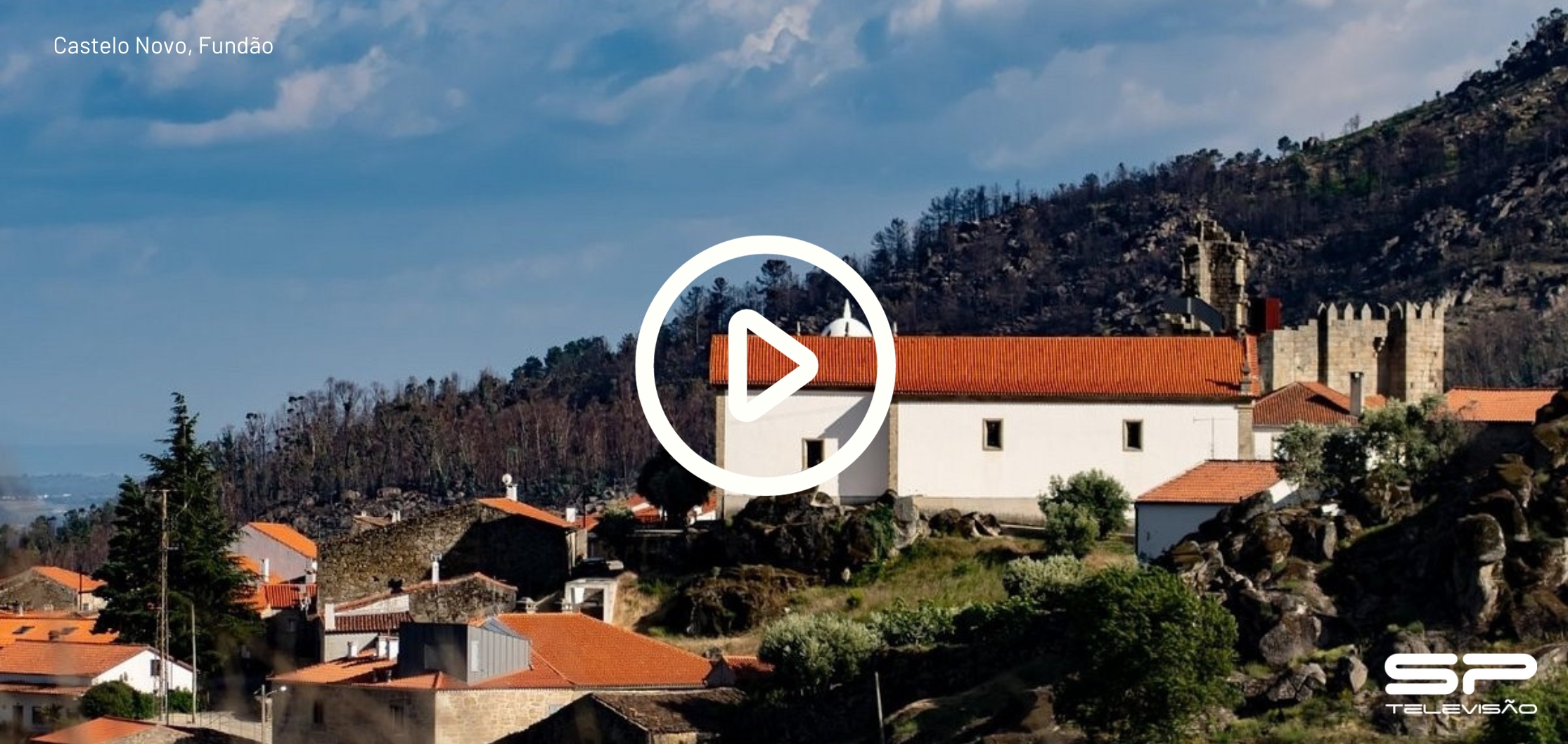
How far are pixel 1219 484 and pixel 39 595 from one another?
141 feet

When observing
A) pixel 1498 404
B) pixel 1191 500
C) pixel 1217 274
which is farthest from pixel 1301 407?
pixel 1217 274

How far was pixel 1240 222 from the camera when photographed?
19438 cm

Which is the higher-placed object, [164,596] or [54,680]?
[164,596]

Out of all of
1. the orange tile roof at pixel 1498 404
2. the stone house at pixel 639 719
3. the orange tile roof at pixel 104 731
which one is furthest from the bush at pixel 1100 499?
the orange tile roof at pixel 104 731

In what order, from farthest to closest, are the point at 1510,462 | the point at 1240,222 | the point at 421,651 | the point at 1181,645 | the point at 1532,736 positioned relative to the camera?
the point at 1240,222 → the point at 421,651 → the point at 1510,462 → the point at 1181,645 → the point at 1532,736

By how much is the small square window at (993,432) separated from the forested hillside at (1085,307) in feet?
181

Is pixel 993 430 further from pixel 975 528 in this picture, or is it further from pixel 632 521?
pixel 632 521

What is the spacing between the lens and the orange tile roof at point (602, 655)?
164ft

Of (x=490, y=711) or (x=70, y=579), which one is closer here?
(x=490, y=711)

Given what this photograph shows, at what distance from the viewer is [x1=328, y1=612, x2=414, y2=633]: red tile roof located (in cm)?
5838

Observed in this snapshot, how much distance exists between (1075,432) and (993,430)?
1996mm

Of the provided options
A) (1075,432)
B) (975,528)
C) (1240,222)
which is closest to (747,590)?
(975,528)

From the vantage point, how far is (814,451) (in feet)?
197

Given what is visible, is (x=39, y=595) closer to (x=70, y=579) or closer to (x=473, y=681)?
(x=70, y=579)
